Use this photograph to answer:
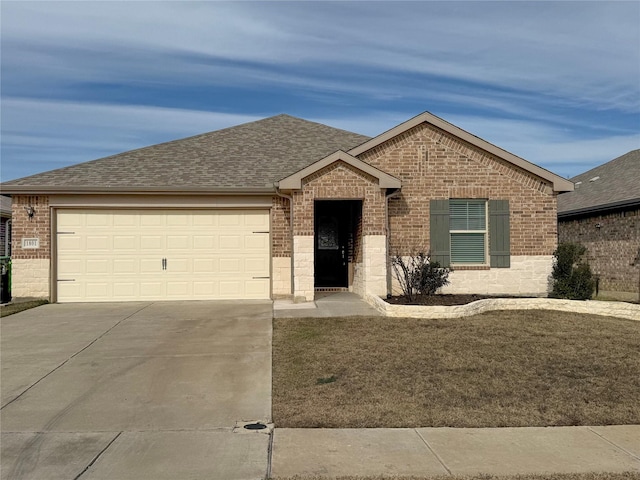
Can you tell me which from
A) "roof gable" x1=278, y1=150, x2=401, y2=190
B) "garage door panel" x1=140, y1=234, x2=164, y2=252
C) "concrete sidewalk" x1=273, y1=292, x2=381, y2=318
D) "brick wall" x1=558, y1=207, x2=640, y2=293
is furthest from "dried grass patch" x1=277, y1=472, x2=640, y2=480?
"brick wall" x1=558, y1=207, x2=640, y2=293

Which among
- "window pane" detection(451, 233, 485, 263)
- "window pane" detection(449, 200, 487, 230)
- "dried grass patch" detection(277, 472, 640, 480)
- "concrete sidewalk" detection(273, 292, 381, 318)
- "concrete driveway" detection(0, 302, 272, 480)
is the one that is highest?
"window pane" detection(449, 200, 487, 230)

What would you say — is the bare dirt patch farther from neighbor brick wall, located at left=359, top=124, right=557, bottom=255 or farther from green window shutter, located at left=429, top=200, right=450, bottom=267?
neighbor brick wall, located at left=359, top=124, right=557, bottom=255

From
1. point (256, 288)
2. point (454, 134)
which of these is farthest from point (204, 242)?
point (454, 134)

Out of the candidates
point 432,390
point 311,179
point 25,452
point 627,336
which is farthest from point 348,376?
point 311,179

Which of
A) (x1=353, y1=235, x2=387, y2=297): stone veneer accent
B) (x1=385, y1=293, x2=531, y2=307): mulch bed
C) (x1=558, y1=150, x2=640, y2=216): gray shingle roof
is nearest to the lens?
(x1=385, y1=293, x2=531, y2=307): mulch bed

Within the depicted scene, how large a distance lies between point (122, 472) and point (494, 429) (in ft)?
11.8

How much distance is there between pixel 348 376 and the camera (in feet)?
23.7

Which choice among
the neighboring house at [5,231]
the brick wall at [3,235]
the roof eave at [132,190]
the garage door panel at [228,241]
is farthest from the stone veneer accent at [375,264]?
the brick wall at [3,235]

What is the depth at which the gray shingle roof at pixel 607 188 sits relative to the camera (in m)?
17.9

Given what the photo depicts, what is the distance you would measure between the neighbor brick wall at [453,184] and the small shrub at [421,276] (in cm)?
58

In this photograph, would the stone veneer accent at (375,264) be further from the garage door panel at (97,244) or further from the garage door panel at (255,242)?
the garage door panel at (97,244)

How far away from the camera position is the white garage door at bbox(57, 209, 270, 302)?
14.0 m

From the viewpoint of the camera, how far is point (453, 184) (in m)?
14.2

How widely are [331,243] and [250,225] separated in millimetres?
3168
